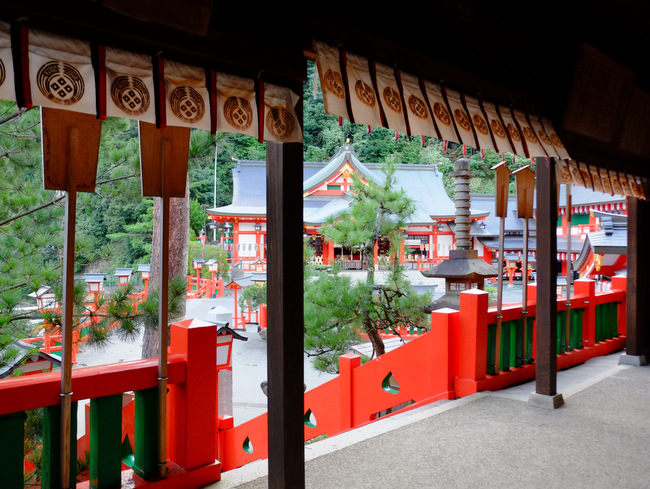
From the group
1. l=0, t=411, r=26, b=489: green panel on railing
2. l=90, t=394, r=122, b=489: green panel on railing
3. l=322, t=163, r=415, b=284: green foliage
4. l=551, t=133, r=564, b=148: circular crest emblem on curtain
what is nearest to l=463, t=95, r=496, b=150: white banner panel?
l=551, t=133, r=564, b=148: circular crest emblem on curtain

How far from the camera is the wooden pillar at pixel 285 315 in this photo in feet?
6.30

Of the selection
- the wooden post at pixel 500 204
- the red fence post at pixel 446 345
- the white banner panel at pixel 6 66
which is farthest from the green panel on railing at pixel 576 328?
the white banner panel at pixel 6 66

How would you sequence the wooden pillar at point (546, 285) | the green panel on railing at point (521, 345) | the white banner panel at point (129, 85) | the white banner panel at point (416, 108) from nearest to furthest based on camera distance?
the white banner panel at point (129, 85) → the white banner panel at point (416, 108) → the wooden pillar at point (546, 285) → the green panel on railing at point (521, 345)

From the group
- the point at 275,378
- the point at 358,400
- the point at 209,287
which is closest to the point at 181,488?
the point at 275,378

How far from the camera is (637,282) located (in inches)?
191

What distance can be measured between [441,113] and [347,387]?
2.64 meters

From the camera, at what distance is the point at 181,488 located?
6.81 feet

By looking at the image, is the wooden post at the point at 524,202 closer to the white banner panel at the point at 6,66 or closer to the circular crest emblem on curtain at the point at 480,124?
the circular crest emblem on curtain at the point at 480,124

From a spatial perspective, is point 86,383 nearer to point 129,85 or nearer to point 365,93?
point 129,85

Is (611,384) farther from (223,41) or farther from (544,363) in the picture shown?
(223,41)

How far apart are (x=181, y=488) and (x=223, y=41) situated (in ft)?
5.98

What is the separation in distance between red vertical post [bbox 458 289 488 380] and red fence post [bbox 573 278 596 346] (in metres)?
2.01

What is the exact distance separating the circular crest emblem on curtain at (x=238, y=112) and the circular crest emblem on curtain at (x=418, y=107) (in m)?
0.92

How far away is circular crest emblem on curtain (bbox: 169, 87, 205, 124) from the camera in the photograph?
1.65m
